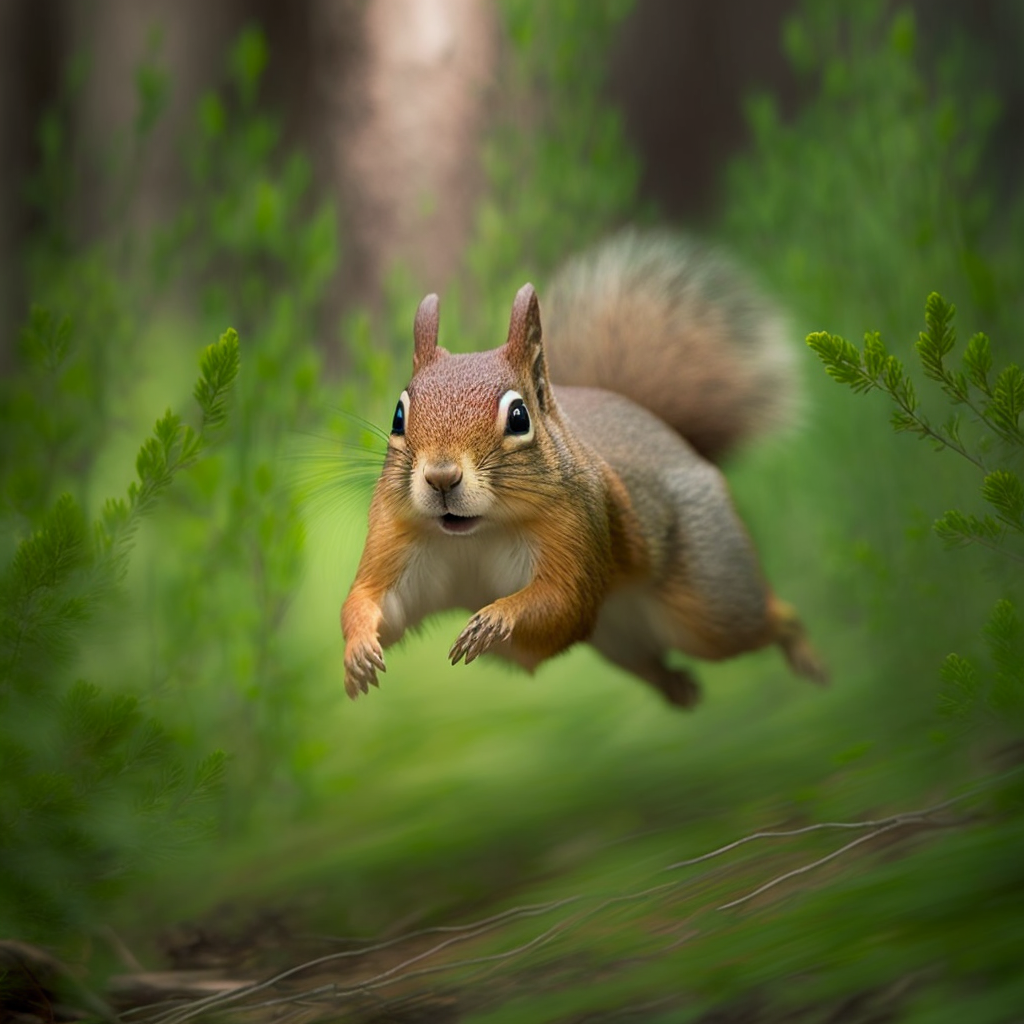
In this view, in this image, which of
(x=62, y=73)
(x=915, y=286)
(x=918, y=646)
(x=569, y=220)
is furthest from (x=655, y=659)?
(x=62, y=73)

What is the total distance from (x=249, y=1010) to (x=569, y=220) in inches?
53.0

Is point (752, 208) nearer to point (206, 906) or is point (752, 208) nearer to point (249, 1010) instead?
point (206, 906)

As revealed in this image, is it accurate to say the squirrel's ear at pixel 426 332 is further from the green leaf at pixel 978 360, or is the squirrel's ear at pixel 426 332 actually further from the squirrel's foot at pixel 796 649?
the squirrel's foot at pixel 796 649

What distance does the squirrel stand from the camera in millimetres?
815

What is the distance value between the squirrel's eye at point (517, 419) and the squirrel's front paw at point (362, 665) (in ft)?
0.52

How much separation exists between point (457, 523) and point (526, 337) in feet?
0.41

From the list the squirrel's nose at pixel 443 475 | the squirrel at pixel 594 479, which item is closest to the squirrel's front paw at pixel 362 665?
the squirrel at pixel 594 479

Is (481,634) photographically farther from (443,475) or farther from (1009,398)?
(1009,398)

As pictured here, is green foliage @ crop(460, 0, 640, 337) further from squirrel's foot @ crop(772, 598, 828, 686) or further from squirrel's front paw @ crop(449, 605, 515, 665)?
squirrel's front paw @ crop(449, 605, 515, 665)

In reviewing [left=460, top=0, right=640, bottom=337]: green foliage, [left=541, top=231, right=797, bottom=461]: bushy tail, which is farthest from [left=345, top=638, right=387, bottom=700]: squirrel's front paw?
[left=460, top=0, right=640, bottom=337]: green foliage

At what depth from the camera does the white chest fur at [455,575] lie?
2.94ft

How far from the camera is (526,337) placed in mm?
834

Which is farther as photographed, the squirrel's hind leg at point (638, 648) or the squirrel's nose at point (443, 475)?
the squirrel's hind leg at point (638, 648)

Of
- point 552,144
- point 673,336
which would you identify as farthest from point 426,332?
point 552,144
